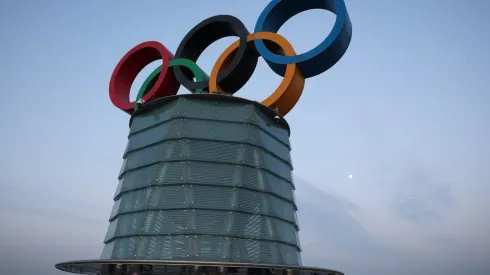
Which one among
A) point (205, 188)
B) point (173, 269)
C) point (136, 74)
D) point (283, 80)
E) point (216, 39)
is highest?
point (216, 39)

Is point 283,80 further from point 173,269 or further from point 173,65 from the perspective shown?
point 173,269

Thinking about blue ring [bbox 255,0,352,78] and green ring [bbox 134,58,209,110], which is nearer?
blue ring [bbox 255,0,352,78]

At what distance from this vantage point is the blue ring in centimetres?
3240

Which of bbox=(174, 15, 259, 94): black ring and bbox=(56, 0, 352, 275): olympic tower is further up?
bbox=(174, 15, 259, 94): black ring

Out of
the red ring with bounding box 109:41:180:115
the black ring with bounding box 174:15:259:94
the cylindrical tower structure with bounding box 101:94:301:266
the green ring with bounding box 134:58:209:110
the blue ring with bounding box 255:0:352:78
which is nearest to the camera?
the cylindrical tower structure with bounding box 101:94:301:266

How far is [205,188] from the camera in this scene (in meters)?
27.3

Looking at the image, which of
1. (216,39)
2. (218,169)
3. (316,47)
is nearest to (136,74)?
(216,39)

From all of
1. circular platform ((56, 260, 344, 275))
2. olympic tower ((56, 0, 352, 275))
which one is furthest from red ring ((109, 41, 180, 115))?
circular platform ((56, 260, 344, 275))

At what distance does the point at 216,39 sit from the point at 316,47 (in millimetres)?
10211

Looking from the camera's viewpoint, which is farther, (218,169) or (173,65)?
(173,65)

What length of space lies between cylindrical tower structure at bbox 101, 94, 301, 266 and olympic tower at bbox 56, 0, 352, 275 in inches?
2.5

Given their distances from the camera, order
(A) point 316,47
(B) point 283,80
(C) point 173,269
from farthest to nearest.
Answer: (B) point 283,80
(A) point 316,47
(C) point 173,269

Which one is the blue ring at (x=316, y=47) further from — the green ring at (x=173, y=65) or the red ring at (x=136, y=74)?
the red ring at (x=136, y=74)

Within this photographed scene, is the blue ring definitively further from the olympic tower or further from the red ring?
the red ring
